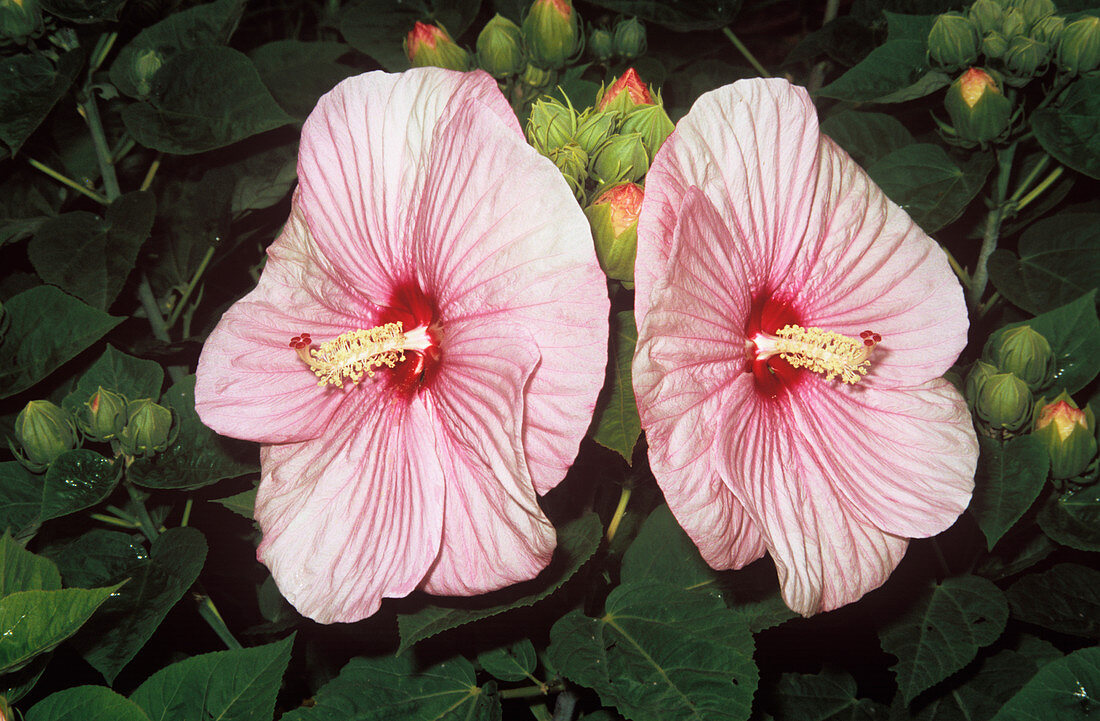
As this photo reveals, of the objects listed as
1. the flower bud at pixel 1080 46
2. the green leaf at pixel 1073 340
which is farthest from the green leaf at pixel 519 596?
the flower bud at pixel 1080 46

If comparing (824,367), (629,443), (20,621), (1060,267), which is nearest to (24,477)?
(20,621)

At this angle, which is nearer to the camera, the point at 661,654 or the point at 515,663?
the point at 661,654

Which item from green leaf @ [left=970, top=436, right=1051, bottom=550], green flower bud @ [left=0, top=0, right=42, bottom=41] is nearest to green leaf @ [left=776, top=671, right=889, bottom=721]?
green leaf @ [left=970, top=436, right=1051, bottom=550]

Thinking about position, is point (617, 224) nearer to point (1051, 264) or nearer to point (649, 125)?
point (649, 125)

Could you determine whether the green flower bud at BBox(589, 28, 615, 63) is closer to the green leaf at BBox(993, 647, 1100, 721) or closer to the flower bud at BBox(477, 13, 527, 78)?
the flower bud at BBox(477, 13, 527, 78)

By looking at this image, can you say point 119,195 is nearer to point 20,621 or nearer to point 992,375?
point 20,621

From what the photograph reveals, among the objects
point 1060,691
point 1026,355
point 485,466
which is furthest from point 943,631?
point 485,466
